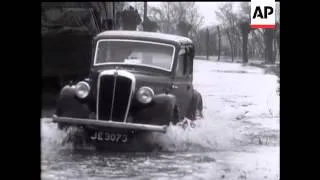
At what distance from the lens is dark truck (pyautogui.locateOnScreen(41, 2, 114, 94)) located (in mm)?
5988

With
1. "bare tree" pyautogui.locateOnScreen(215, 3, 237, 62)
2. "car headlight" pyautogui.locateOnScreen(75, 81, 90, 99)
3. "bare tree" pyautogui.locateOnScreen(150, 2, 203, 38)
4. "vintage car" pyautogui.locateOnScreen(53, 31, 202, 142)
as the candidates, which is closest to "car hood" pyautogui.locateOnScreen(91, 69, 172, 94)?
"vintage car" pyautogui.locateOnScreen(53, 31, 202, 142)

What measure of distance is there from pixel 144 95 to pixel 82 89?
1.79 ft

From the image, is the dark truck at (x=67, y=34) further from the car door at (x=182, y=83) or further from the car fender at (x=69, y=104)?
the car door at (x=182, y=83)

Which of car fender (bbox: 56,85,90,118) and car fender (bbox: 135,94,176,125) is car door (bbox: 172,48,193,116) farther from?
car fender (bbox: 56,85,90,118)

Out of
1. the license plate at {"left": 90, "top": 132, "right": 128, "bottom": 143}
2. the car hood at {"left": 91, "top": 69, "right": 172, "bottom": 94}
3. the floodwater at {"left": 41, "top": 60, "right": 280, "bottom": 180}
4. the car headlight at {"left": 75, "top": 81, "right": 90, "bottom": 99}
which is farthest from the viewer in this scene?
the car hood at {"left": 91, "top": 69, "right": 172, "bottom": 94}

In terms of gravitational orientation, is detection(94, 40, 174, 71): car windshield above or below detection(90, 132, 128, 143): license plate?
above

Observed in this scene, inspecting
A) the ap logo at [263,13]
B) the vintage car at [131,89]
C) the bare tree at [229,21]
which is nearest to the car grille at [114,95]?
the vintage car at [131,89]

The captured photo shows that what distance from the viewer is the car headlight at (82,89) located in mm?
6156

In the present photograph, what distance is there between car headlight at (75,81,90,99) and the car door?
0.78 metres

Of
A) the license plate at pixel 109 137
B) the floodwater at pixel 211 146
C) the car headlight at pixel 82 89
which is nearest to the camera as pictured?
the floodwater at pixel 211 146

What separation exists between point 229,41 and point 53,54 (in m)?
1.54
